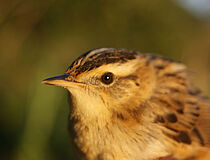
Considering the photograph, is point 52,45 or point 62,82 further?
point 52,45

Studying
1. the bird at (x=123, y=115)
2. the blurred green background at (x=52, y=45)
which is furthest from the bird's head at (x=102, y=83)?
the blurred green background at (x=52, y=45)

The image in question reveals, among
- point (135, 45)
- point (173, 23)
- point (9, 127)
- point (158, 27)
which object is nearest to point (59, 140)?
point (9, 127)

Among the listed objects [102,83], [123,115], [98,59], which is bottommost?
[123,115]

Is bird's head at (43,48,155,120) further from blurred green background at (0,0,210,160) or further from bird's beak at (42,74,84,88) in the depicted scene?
blurred green background at (0,0,210,160)

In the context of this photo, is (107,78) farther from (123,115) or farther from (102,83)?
(123,115)

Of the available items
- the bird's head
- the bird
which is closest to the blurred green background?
the bird

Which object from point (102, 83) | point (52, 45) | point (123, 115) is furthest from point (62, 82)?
point (52, 45)

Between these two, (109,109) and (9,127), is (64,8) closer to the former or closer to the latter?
(9,127)

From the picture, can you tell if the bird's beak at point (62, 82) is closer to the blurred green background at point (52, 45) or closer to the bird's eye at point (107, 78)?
the bird's eye at point (107, 78)
